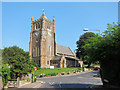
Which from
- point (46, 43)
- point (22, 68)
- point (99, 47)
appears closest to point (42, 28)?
point (46, 43)

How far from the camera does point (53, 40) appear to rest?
68.1 metres

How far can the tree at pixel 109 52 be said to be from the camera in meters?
12.0

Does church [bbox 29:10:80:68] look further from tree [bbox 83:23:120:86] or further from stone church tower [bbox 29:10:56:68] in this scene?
tree [bbox 83:23:120:86]

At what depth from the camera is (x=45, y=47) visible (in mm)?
63250

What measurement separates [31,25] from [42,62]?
71.2 ft

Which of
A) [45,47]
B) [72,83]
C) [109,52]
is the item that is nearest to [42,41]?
[45,47]

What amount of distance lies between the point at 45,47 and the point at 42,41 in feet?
10.2

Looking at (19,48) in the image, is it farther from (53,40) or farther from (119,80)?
(119,80)

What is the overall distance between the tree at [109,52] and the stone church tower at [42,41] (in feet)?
155

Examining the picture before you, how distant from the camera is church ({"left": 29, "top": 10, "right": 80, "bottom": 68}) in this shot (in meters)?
61.3

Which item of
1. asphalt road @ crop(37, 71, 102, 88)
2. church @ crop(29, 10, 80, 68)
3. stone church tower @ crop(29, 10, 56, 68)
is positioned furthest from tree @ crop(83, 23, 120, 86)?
stone church tower @ crop(29, 10, 56, 68)

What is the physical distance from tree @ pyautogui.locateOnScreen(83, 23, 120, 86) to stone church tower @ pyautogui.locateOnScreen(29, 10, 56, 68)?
155 feet

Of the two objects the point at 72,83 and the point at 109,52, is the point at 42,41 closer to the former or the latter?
the point at 72,83

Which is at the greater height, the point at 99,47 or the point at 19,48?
the point at 19,48
